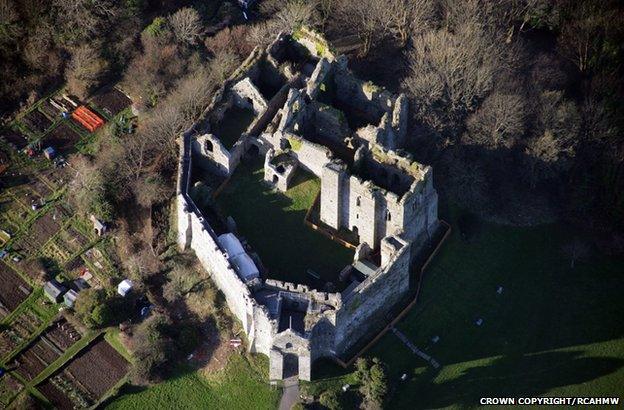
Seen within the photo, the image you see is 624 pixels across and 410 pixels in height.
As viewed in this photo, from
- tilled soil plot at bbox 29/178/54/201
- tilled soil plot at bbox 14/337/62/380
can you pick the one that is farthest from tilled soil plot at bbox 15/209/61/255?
tilled soil plot at bbox 14/337/62/380

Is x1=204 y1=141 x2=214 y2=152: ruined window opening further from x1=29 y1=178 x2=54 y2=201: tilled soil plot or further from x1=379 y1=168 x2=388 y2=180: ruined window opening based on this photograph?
x1=29 y1=178 x2=54 y2=201: tilled soil plot

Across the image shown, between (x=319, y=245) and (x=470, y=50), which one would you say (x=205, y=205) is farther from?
(x=470, y=50)

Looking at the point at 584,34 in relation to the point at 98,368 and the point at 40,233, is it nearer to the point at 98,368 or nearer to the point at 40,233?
the point at 40,233

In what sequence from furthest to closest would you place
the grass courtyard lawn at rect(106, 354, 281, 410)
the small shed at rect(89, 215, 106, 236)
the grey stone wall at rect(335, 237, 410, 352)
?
the small shed at rect(89, 215, 106, 236) < the grass courtyard lawn at rect(106, 354, 281, 410) < the grey stone wall at rect(335, 237, 410, 352)

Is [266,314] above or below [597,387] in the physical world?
above

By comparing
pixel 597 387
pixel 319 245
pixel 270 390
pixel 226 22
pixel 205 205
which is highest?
pixel 226 22

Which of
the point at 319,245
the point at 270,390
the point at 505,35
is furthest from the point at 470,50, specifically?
the point at 270,390
